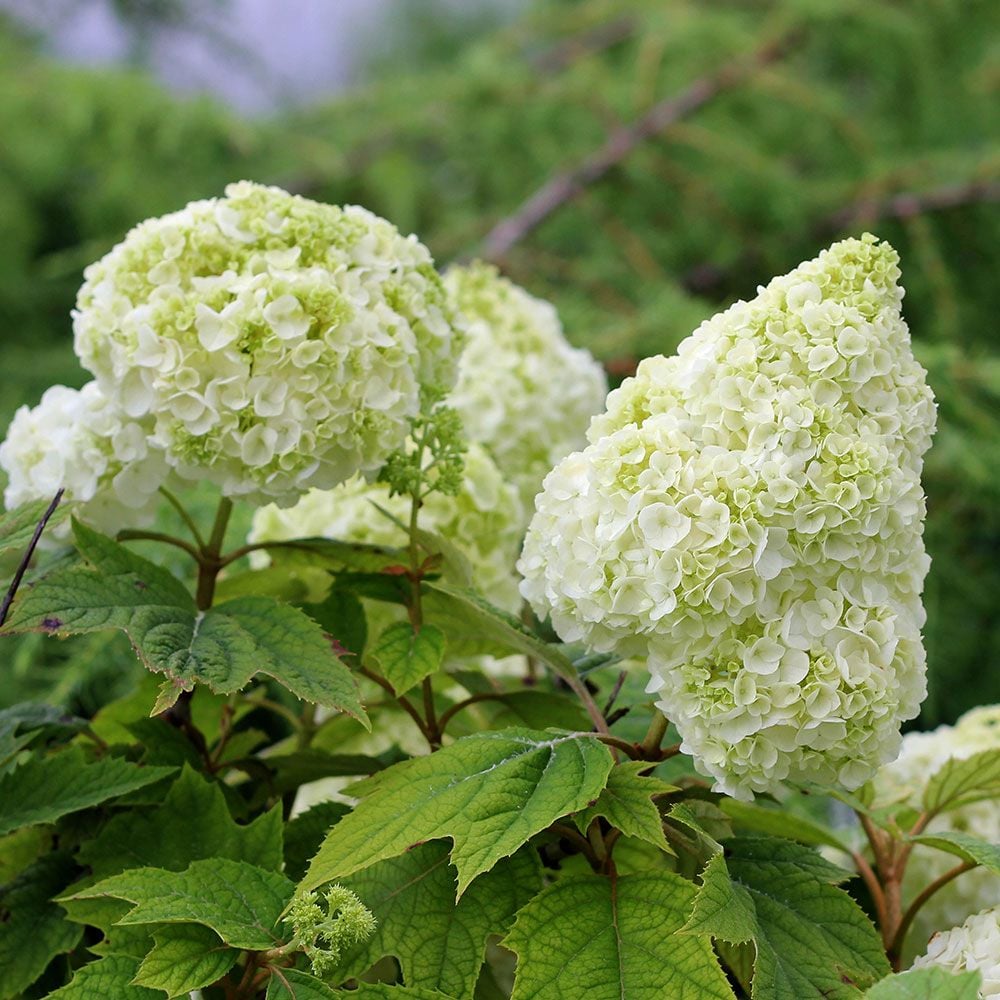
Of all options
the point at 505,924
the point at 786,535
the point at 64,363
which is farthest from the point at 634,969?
the point at 64,363

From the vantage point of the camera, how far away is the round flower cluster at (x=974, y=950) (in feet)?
2.29

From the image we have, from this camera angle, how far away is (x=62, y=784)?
0.78 metres

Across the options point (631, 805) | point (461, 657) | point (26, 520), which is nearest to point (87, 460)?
point (26, 520)

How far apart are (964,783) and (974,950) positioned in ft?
0.47

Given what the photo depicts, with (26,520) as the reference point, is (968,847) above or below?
below

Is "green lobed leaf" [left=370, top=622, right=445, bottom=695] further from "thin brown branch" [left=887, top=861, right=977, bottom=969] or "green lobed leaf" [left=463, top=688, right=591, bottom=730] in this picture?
"thin brown branch" [left=887, top=861, right=977, bottom=969]

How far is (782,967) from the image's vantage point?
662mm

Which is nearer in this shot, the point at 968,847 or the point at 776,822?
the point at 968,847

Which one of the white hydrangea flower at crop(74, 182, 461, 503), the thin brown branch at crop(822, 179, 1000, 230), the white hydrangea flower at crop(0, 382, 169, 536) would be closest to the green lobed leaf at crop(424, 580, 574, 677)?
the white hydrangea flower at crop(74, 182, 461, 503)

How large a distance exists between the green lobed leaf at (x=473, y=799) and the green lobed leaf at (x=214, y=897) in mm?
36

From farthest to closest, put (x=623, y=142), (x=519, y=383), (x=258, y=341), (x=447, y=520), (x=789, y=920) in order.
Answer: (x=623, y=142) → (x=519, y=383) → (x=447, y=520) → (x=258, y=341) → (x=789, y=920)

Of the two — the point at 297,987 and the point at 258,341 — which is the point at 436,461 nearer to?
the point at 258,341

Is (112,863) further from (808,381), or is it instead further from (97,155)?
(97,155)

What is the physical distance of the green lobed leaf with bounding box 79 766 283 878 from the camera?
0.77 metres
